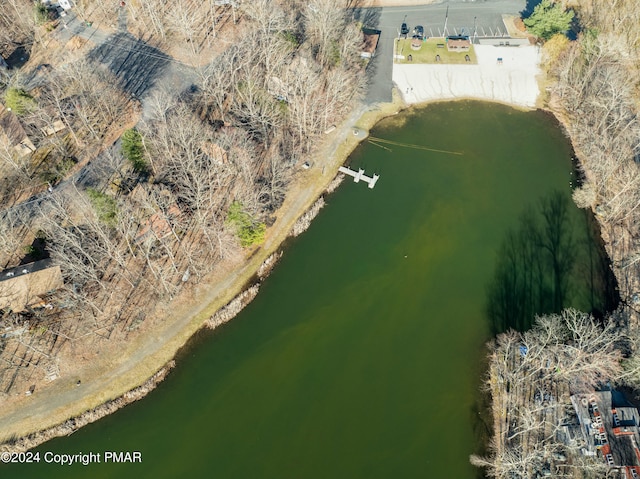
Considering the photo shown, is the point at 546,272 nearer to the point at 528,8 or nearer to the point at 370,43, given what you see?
the point at 370,43

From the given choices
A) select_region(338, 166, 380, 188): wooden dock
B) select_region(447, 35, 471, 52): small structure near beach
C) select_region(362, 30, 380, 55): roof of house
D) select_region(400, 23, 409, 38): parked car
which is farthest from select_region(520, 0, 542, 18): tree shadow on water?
select_region(338, 166, 380, 188): wooden dock

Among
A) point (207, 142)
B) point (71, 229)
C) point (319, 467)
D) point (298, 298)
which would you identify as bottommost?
point (319, 467)

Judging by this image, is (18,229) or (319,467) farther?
(18,229)

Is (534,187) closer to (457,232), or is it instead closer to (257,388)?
(457,232)

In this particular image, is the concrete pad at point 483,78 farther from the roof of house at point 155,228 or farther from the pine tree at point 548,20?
the roof of house at point 155,228

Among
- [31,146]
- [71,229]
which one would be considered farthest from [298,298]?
[31,146]

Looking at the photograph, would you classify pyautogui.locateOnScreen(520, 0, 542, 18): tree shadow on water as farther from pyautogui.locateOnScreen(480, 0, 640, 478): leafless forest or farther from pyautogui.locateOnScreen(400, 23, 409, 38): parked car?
pyautogui.locateOnScreen(400, 23, 409, 38): parked car
